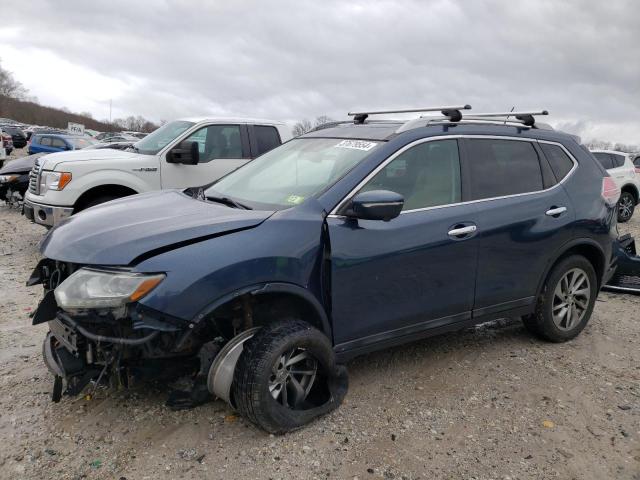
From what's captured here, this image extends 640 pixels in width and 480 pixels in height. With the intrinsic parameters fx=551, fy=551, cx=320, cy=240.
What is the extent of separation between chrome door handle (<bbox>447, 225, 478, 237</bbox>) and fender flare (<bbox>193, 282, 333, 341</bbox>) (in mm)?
1038

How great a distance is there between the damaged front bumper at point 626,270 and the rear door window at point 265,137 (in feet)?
15.8

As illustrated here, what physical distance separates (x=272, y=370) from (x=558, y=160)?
2949mm

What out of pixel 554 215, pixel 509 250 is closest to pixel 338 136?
pixel 509 250

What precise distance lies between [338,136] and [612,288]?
4.07m

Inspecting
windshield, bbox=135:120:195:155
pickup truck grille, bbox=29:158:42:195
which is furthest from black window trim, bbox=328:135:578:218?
pickup truck grille, bbox=29:158:42:195

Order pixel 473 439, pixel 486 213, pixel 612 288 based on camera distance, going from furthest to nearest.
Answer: pixel 612 288 < pixel 486 213 < pixel 473 439

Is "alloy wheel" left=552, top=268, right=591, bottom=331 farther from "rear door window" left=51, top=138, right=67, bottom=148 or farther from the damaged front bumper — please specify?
"rear door window" left=51, top=138, right=67, bottom=148

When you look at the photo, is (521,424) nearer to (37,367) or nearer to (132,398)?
(132,398)

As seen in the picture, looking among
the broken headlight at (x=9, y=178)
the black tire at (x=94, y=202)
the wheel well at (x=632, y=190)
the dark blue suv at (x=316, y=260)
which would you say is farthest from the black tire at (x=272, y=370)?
the wheel well at (x=632, y=190)

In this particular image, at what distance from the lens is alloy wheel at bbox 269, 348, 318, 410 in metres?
3.04

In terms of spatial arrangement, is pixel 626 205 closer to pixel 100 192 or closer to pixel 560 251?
pixel 560 251

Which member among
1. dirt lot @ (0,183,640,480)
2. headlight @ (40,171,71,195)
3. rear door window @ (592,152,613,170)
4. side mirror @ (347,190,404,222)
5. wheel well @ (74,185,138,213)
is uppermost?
rear door window @ (592,152,613,170)

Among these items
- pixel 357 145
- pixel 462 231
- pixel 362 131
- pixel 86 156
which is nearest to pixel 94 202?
pixel 86 156

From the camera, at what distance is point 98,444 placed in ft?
9.74
